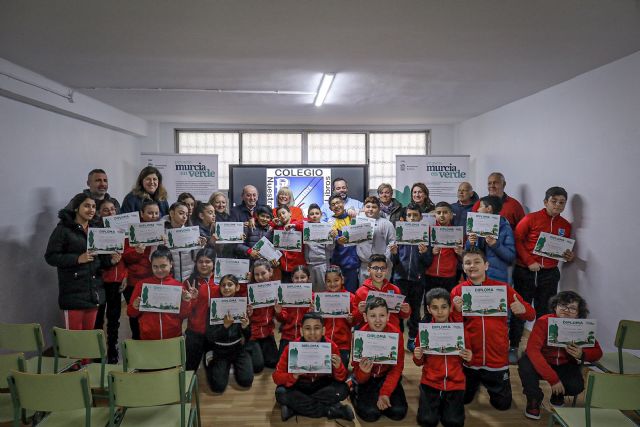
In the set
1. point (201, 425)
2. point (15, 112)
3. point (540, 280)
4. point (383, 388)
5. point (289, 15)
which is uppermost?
point (289, 15)

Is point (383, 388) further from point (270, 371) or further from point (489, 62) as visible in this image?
point (489, 62)

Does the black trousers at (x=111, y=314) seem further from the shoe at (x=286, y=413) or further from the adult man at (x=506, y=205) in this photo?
the adult man at (x=506, y=205)

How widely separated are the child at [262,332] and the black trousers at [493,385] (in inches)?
73.6

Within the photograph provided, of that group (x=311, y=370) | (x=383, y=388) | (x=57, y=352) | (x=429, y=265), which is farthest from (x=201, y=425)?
(x=429, y=265)

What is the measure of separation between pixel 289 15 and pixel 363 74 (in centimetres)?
179

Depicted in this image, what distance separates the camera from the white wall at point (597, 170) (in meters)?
Result: 4.06

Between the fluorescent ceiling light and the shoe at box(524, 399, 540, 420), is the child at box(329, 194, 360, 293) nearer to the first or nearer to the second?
the fluorescent ceiling light

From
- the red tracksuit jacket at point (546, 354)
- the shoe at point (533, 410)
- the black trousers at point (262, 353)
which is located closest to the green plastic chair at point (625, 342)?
the red tracksuit jacket at point (546, 354)

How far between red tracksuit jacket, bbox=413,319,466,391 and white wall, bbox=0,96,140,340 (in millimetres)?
4080

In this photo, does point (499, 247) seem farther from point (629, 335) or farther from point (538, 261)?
point (629, 335)

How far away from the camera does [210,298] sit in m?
4.01

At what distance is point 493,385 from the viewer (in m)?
3.60

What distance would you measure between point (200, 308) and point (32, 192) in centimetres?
239

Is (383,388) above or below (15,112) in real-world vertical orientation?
below
